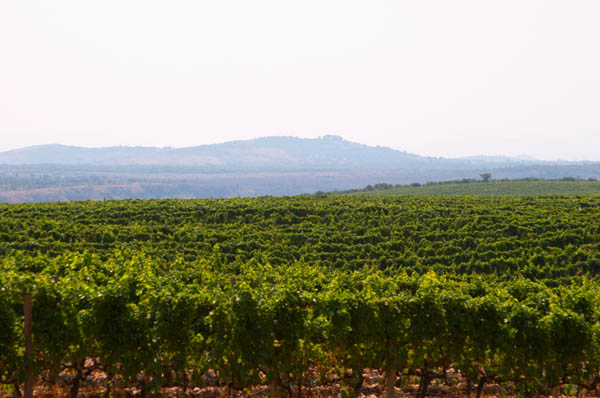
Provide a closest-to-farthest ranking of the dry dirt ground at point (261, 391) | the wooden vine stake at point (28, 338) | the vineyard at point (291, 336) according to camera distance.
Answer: the wooden vine stake at point (28, 338)
the vineyard at point (291, 336)
the dry dirt ground at point (261, 391)

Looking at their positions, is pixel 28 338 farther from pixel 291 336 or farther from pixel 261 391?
pixel 291 336

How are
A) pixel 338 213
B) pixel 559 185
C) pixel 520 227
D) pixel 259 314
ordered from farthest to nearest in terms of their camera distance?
pixel 559 185
pixel 338 213
pixel 520 227
pixel 259 314

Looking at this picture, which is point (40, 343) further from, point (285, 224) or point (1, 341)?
point (285, 224)

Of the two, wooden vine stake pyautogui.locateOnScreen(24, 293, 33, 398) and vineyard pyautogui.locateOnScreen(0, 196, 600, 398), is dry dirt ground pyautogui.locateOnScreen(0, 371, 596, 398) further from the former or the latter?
wooden vine stake pyautogui.locateOnScreen(24, 293, 33, 398)

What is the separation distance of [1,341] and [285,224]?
21504 millimetres

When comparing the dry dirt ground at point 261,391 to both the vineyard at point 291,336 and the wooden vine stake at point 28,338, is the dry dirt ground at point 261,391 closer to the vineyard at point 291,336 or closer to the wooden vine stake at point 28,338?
the vineyard at point 291,336

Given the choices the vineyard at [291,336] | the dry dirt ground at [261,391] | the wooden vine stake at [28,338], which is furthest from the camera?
the dry dirt ground at [261,391]

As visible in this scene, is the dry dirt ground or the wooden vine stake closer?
the wooden vine stake

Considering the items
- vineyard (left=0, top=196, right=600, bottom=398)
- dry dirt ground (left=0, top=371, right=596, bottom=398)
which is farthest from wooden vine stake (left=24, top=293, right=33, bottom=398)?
dry dirt ground (left=0, top=371, right=596, bottom=398)

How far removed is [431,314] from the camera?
8.01 metres

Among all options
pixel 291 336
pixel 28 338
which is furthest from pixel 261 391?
pixel 28 338

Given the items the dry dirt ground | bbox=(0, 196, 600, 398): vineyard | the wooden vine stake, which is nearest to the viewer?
the wooden vine stake

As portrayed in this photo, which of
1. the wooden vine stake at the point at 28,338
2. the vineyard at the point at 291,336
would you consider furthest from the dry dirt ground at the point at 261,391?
the wooden vine stake at the point at 28,338

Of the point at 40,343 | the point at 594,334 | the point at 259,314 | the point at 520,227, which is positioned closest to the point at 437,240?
the point at 520,227
